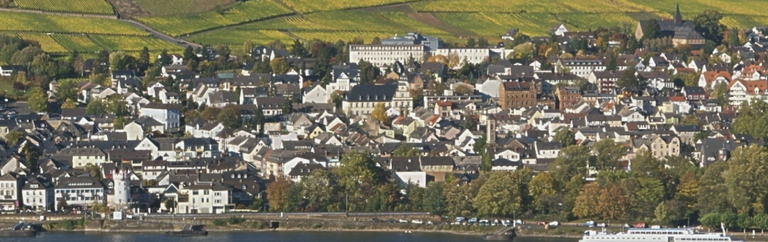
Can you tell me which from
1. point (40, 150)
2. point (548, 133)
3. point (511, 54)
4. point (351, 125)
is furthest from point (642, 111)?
point (40, 150)

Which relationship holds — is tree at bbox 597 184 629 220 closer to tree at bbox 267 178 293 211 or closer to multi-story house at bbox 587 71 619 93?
tree at bbox 267 178 293 211

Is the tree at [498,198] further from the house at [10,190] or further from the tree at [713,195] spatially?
the house at [10,190]

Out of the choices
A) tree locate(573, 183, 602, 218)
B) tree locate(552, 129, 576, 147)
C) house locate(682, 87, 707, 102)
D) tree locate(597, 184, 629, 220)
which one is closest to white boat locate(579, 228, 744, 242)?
tree locate(597, 184, 629, 220)

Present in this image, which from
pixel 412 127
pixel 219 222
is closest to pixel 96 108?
pixel 412 127

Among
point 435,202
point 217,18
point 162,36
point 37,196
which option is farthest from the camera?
point 217,18

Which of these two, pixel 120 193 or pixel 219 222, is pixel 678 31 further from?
pixel 219 222

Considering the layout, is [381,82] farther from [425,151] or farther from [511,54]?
[425,151]

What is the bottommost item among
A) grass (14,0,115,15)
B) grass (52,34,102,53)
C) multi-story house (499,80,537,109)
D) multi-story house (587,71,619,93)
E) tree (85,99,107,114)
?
tree (85,99,107,114)
